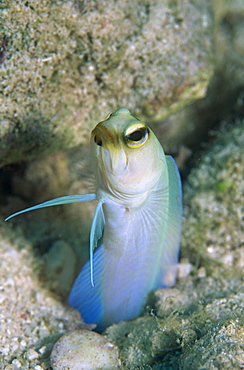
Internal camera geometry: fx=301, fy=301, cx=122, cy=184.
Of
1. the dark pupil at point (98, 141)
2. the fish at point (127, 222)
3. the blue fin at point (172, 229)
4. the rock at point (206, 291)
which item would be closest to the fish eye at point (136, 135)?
the fish at point (127, 222)

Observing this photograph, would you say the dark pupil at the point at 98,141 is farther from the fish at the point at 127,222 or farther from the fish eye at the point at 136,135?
the fish eye at the point at 136,135

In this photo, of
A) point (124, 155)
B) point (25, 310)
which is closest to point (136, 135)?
point (124, 155)

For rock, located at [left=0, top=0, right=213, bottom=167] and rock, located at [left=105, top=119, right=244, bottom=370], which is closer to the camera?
rock, located at [left=105, top=119, right=244, bottom=370]

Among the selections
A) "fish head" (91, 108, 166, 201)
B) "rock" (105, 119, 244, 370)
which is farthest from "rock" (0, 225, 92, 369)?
"fish head" (91, 108, 166, 201)

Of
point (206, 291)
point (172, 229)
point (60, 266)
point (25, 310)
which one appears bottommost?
point (206, 291)

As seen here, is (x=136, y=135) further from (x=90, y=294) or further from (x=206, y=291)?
(x=206, y=291)

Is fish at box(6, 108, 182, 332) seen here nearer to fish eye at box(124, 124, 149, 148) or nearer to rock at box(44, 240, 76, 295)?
fish eye at box(124, 124, 149, 148)
